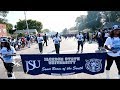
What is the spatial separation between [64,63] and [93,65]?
92 cm

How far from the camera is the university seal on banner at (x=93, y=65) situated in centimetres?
807

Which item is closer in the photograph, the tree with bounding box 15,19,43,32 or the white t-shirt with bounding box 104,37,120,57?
the white t-shirt with bounding box 104,37,120,57

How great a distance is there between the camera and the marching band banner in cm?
805

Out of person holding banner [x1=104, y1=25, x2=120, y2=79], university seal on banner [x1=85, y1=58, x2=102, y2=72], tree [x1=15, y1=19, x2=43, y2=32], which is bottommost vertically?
tree [x1=15, y1=19, x2=43, y2=32]

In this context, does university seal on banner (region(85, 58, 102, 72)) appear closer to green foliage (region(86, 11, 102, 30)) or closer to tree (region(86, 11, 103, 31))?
tree (region(86, 11, 103, 31))

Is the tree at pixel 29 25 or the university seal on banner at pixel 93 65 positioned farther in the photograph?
the tree at pixel 29 25

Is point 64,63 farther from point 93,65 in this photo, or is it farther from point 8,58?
point 8,58

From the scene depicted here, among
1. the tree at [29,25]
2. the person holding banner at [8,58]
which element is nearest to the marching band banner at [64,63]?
the person holding banner at [8,58]

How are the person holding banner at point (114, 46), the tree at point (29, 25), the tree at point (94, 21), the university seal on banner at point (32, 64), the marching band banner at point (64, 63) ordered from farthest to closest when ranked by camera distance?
the tree at point (29, 25) → the tree at point (94, 21) → the university seal on banner at point (32, 64) → the marching band banner at point (64, 63) → the person holding banner at point (114, 46)

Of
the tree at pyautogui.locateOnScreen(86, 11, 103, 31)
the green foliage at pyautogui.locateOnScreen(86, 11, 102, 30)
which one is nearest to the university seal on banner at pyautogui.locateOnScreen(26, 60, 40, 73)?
the tree at pyautogui.locateOnScreen(86, 11, 103, 31)

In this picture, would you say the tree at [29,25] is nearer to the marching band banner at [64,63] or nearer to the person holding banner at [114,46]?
the marching band banner at [64,63]
